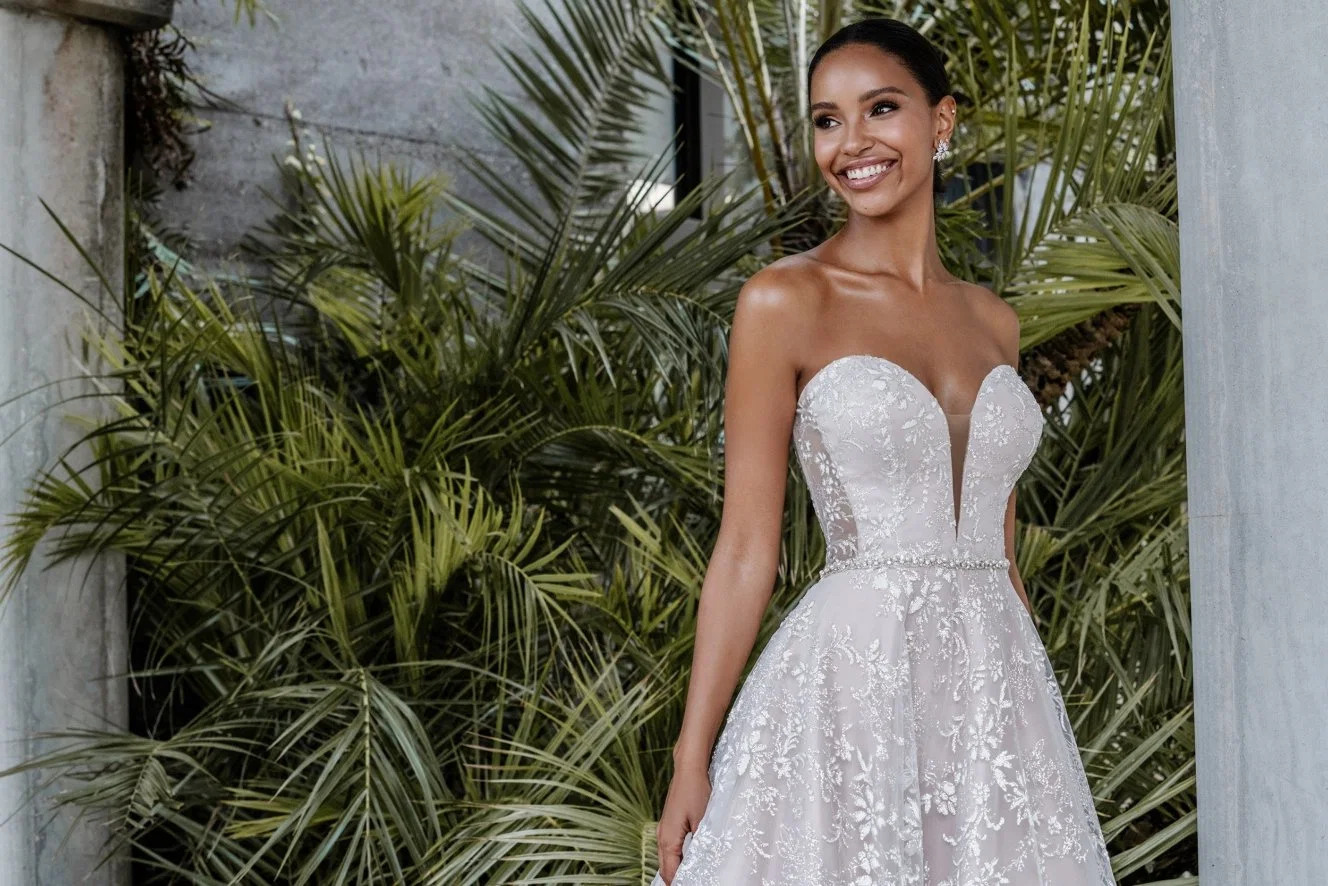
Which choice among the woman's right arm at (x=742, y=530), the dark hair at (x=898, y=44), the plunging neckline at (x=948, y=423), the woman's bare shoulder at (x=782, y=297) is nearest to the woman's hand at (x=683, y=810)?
the woman's right arm at (x=742, y=530)

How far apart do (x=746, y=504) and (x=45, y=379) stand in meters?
2.60

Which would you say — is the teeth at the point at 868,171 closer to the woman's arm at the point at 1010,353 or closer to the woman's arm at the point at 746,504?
the woman's arm at the point at 746,504

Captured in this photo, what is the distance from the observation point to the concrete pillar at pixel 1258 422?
1.70 m

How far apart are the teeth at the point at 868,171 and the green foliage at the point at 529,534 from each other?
1002 millimetres

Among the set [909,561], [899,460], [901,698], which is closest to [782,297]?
[899,460]

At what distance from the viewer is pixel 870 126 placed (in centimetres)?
217

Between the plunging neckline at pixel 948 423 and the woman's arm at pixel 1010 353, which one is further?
the woman's arm at pixel 1010 353

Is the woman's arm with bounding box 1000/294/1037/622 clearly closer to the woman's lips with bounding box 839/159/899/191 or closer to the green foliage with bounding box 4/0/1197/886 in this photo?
the woman's lips with bounding box 839/159/899/191

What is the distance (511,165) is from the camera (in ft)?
21.5

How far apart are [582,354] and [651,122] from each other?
3410 mm

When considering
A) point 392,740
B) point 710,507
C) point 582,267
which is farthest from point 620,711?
point 582,267

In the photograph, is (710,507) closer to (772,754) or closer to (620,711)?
(620,711)

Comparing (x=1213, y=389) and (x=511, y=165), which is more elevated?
(x=511, y=165)

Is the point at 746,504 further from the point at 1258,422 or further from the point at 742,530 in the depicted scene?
the point at 1258,422
